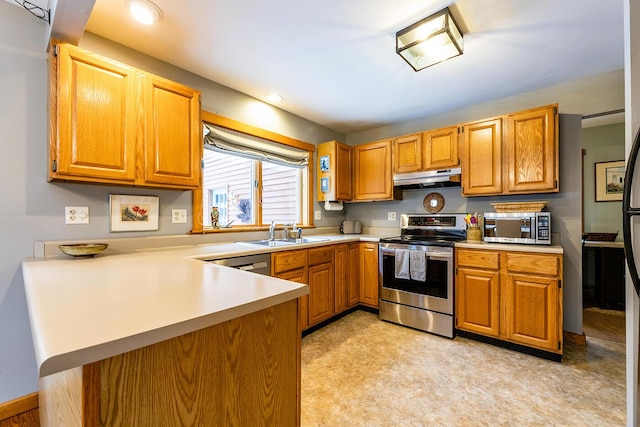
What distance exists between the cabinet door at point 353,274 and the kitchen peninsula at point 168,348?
2.27 metres

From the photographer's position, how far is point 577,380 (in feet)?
6.46

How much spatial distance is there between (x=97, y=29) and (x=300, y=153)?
7.00 feet

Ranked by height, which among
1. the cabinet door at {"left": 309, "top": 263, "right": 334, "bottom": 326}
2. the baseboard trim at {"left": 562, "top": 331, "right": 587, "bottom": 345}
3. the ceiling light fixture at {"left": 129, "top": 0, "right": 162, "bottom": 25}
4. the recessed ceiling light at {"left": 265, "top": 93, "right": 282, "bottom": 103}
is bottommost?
the baseboard trim at {"left": 562, "top": 331, "right": 587, "bottom": 345}

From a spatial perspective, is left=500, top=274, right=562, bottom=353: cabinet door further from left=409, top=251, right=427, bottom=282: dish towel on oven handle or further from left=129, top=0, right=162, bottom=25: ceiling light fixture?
left=129, top=0, right=162, bottom=25: ceiling light fixture

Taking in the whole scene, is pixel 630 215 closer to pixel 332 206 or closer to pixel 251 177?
pixel 251 177

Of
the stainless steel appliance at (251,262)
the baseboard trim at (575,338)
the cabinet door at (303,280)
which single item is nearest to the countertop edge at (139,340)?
the stainless steel appliance at (251,262)

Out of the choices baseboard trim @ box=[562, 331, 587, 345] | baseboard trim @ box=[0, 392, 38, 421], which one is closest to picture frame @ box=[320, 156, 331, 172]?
baseboard trim @ box=[562, 331, 587, 345]

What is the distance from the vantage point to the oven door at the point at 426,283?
2.68 metres

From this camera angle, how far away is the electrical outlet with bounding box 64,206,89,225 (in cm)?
181

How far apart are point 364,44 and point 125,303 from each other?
86.0 inches

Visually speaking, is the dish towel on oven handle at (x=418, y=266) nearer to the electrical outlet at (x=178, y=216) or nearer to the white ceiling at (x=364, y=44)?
the white ceiling at (x=364, y=44)

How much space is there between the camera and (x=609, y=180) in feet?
12.4

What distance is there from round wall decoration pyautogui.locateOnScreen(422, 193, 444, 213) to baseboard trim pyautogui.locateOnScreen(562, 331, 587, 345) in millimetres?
1668

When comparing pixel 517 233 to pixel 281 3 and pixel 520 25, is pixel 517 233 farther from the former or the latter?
pixel 281 3
